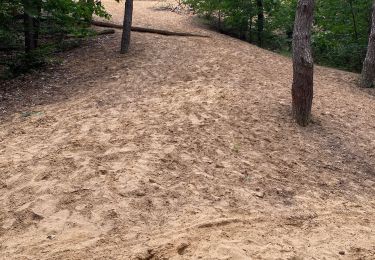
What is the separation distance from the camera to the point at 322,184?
5387 millimetres

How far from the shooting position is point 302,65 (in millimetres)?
7066

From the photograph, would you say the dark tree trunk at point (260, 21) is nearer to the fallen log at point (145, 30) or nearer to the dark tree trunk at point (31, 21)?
the fallen log at point (145, 30)

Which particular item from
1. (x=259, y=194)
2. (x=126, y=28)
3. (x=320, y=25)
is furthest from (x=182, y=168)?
(x=320, y=25)

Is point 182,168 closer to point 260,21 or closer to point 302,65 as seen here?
point 302,65

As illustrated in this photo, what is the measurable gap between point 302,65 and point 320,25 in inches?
312

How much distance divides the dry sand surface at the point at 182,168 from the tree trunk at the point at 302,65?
29 cm

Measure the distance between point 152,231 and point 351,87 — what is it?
8198 mm

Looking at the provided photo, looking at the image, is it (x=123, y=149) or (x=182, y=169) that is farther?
(x=123, y=149)

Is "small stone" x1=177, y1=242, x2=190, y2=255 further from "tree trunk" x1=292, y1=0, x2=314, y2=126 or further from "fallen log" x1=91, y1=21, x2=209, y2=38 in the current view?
"fallen log" x1=91, y1=21, x2=209, y2=38

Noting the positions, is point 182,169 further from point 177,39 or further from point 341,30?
point 341,30

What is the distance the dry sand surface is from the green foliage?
3.64 m

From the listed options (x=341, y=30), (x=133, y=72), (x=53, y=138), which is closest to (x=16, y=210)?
(x=53, y=138)

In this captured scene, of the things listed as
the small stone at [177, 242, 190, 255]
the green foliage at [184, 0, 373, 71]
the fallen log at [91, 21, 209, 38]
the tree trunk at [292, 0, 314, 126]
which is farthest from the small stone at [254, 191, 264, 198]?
the fallen log at [91, 21, 209, 38]

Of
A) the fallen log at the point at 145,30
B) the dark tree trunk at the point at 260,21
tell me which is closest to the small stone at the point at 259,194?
the fallen log at the point at 145,30
